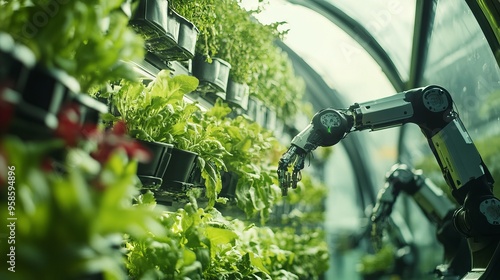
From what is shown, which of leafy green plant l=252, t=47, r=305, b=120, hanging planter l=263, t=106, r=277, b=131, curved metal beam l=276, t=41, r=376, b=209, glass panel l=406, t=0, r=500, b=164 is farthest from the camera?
curved metal beam l=276, t=41, r=376, b=209

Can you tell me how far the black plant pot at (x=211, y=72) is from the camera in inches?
75.9

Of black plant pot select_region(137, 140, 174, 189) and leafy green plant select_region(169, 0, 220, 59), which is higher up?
leafy green plant select_region(169, 0, 220, 59)

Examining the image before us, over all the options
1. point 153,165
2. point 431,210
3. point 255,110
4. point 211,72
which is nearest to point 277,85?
point 255,110

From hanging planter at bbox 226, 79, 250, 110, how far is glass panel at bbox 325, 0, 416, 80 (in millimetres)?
1422

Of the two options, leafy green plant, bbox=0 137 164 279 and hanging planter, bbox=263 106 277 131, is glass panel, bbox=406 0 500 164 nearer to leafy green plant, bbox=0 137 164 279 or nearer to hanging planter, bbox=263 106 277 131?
hanging planter, bbox=263 106 277 131

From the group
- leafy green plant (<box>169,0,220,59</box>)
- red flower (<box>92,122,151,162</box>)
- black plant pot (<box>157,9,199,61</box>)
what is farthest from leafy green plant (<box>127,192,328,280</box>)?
leafy green plant (<box>169,0,220,59</box>)

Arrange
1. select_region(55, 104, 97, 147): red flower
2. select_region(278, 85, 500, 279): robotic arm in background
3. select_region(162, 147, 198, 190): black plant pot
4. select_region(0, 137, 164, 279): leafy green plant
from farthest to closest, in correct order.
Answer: select_region(278, 85, 500, 279): robotic arm in background
select_region(162, 147, 198, 190): black plant pot
select_region(55, 104, 97, 147): red flower
select_region(0, 137, 164, 279): leafy green plant

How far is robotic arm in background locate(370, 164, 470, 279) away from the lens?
2.36 meters

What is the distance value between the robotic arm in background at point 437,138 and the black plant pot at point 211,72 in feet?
1.64

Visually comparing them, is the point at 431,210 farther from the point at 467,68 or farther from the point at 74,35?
the point at 74,35

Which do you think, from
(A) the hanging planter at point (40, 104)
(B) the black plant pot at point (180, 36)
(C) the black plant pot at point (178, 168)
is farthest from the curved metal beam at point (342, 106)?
(A) the hanging planter at point (40, 104)

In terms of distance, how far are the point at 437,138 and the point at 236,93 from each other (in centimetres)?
98

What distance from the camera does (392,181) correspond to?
263cm

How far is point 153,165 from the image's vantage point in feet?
4.28
